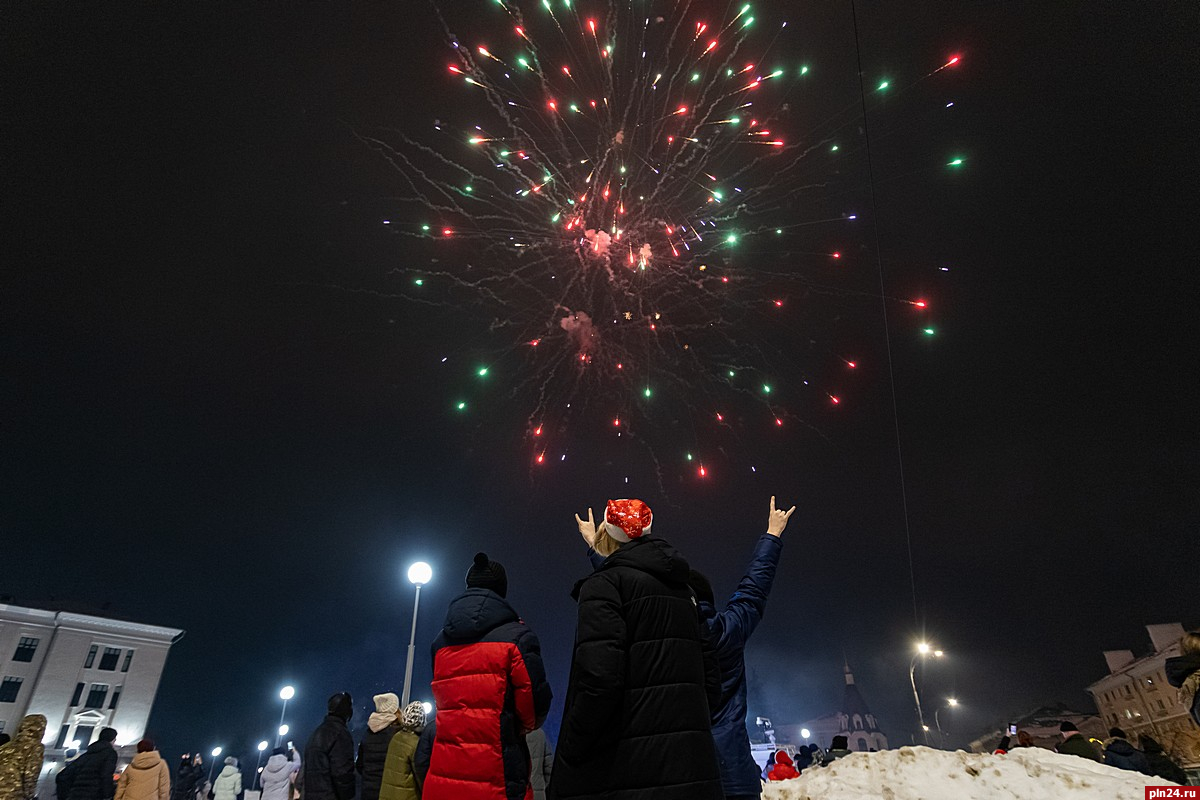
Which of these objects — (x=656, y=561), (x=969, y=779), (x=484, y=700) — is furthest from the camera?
(x=969, y=779)

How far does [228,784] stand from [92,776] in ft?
21.6

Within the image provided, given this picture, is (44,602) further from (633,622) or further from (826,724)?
(826,724)

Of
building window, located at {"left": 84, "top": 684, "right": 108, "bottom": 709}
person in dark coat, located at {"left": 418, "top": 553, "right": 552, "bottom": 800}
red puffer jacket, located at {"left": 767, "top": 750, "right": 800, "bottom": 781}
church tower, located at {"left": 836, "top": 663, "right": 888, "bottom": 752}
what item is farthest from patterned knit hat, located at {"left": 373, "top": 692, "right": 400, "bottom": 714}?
church tower, located at {"left": 836, "top": 663, "right": 888, "bottom": 752}

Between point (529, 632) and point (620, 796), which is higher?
point (529, 632)

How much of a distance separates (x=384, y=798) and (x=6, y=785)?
625 cm

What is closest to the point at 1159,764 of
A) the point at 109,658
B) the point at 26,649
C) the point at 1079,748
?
the point at 1079,748

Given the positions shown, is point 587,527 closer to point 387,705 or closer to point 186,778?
point 387,705

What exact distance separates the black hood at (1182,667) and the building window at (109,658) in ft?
211

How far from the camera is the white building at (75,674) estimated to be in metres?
44.1

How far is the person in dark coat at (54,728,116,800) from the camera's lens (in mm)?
9031

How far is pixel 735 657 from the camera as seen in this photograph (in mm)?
4176

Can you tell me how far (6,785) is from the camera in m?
8.02

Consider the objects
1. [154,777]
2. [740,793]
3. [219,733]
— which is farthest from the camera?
[219,733]

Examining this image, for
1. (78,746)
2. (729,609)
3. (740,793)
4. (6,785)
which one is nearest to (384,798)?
(740,793)
